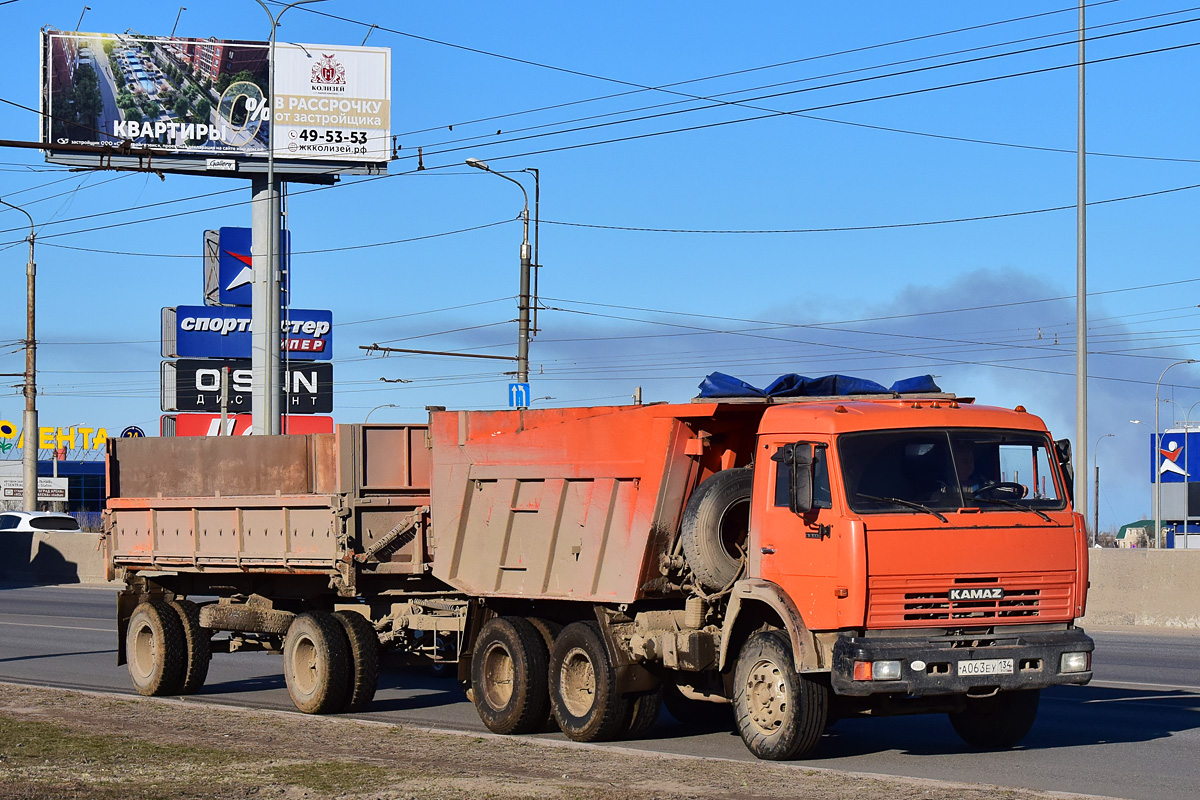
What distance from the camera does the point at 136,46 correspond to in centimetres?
5025

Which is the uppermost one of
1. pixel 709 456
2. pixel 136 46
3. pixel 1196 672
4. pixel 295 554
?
pixel 136 46

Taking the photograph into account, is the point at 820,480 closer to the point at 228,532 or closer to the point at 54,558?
the point at 228,532

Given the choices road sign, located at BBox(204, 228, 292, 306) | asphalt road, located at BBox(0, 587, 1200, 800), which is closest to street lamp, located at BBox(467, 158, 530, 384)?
asphalt road, located at BBox(0, 587, 1200, 800)

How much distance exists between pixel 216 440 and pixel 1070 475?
8.57 meters

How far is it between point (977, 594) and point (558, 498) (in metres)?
3.56

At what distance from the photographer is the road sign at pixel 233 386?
5506 centimetres

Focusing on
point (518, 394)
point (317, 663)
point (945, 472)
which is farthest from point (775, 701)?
point (518, 394)

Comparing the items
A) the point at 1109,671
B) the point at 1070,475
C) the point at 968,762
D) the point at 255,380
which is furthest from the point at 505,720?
the point at 255,380

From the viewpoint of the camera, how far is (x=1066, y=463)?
1088 centimetres

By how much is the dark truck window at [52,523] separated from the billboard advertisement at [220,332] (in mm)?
10957

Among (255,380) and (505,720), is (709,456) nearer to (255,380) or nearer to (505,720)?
(505,720)

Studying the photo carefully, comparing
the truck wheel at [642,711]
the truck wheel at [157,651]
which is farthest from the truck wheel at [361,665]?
the truck wheel at [642,711]

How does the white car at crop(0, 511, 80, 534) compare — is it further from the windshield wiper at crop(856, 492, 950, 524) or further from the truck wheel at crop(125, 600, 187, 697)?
the windshield wiper at crop(856, 492, 950, 524)

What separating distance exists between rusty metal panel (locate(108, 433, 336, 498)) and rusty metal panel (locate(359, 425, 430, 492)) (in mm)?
384
